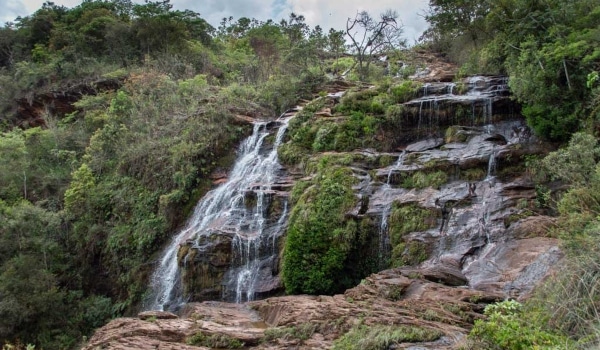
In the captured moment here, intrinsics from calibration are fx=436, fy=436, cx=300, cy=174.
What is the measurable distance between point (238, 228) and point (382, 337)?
8.33m

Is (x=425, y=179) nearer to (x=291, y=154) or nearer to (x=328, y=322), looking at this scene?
(x=291, y=154)

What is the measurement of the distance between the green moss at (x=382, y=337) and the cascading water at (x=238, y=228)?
6462mm

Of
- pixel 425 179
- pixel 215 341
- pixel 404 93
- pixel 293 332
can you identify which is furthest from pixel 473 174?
pixel 215 341

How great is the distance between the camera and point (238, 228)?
13.2m

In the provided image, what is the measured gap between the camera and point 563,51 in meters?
12.0

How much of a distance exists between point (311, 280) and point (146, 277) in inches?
274

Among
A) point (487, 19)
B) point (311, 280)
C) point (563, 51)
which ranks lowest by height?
point (311, 280)

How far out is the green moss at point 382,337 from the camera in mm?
5344

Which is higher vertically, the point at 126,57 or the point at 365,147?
the point at 126,57

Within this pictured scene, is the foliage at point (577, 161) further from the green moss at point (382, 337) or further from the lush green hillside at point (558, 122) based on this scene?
the green moss at point (382, 337)

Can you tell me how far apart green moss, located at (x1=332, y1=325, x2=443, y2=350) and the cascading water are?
254 inches

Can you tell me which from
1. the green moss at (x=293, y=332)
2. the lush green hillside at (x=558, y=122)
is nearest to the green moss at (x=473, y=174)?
the lush green hillside at (x=558, y=122)

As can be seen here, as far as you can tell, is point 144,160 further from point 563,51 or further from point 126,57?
point 563,51

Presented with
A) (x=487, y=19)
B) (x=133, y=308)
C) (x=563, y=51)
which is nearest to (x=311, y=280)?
(x=133, y=308)
